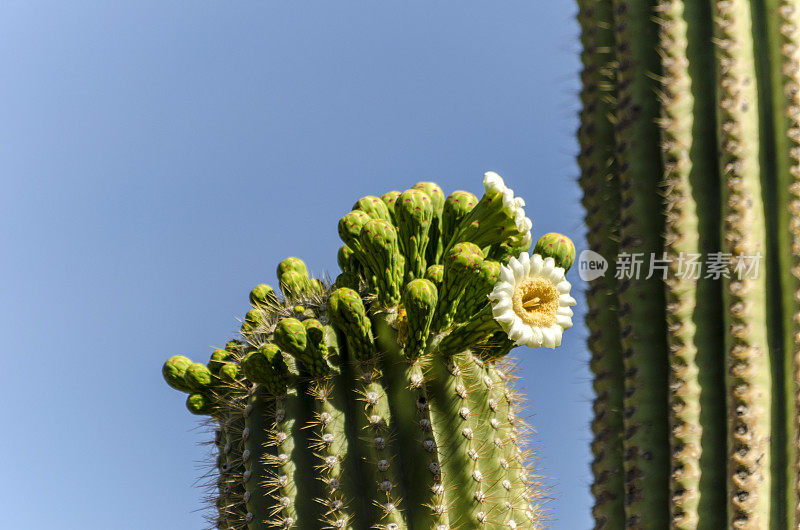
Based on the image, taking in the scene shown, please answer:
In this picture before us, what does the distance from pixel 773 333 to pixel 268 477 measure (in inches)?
52.7

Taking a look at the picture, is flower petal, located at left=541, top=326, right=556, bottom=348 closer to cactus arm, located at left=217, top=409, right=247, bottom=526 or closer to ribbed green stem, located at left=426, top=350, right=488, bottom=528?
ribbed green stem, located at left=426, top=350, right=488, bottom=528

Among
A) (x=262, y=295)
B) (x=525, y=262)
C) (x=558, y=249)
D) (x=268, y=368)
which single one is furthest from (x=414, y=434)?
(x=262, y=295)

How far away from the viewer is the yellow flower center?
6.34 feet

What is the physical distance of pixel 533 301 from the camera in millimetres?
1960

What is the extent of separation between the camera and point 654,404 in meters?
1.72

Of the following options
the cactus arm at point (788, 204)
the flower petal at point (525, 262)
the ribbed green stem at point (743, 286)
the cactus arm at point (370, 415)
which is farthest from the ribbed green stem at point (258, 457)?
the cactus arm at point (788, 204)

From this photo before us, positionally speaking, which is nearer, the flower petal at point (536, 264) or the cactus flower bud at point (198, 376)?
the flower petal at point (536, 264)

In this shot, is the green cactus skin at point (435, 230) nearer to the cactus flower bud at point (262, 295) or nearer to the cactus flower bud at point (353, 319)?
the cactus flower bud at point (353, 319)

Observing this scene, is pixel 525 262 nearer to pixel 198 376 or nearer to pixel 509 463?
pixel 509 463

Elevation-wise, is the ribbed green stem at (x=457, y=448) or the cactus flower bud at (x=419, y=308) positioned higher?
the cactus flower bud at (x=419, y=308)

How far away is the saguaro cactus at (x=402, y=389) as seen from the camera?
1.87m

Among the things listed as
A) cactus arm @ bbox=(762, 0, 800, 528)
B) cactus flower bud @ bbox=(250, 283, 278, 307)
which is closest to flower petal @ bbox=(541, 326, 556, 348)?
cactus arm @ bbox=(762, 0, 800, 528)

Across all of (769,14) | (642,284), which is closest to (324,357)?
(642,284)

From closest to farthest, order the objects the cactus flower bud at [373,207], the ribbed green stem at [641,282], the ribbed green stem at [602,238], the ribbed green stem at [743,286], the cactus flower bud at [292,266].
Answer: the ribbed green stem at [743,286] < the ribbed green stem at [641,282] < the ribbed green stem at [602,238] < the cactus flower bud at [373,207] < the cactus flower bud at [292,266]
